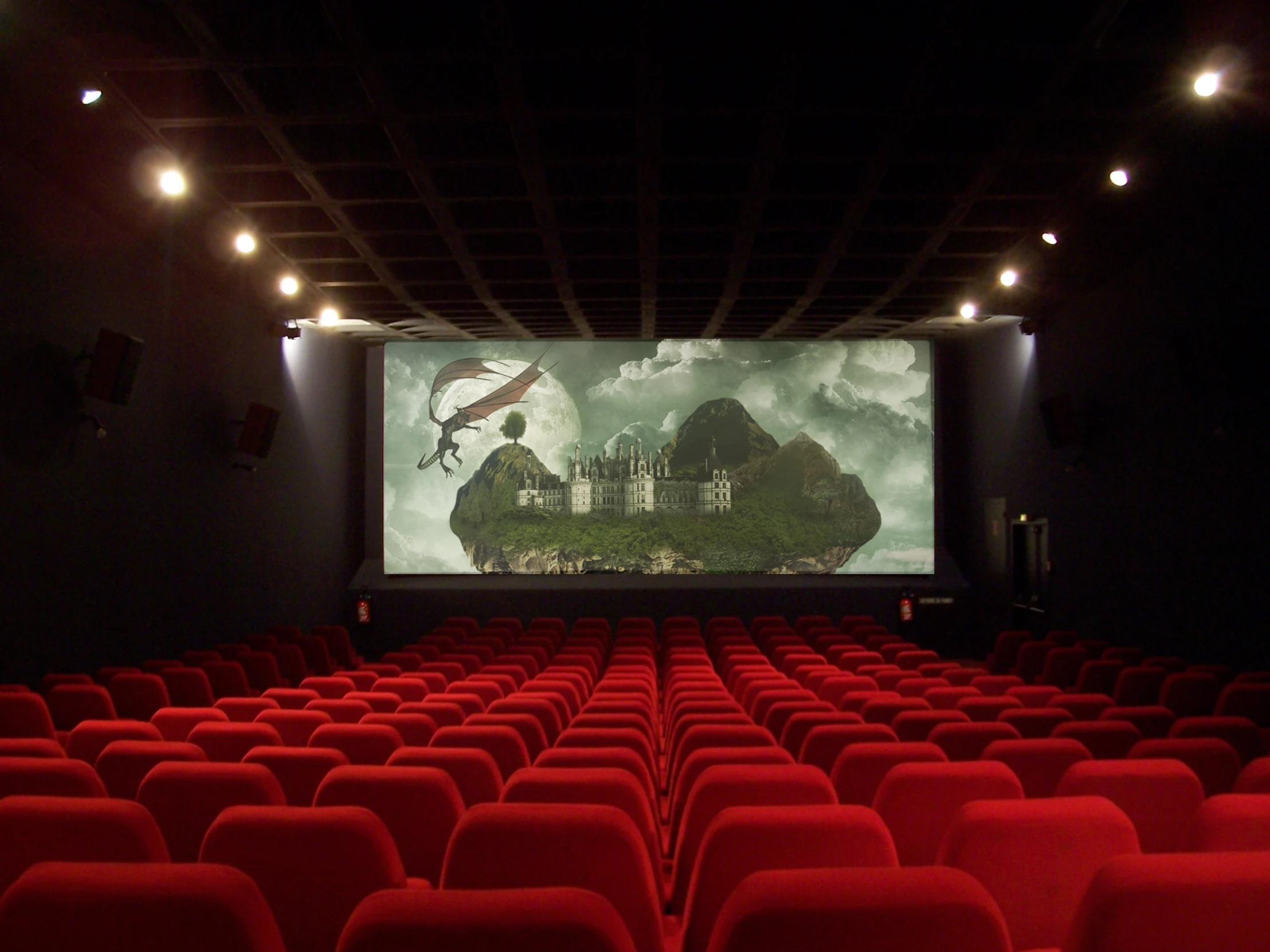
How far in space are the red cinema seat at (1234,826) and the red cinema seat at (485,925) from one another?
160 centimetres

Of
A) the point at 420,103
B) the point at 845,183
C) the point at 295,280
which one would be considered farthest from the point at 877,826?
the point at 295,280

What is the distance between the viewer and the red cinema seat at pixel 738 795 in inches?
108

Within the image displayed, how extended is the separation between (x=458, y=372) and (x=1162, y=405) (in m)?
9.98

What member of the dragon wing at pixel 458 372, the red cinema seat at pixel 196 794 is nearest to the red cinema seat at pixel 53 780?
the red cinema seat at pixel 196 794

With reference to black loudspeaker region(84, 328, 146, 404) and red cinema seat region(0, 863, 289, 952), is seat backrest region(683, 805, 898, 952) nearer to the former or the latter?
red cinema seat region(0, 863, 289, 952)

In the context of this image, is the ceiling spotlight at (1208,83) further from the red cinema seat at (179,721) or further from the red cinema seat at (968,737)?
the red cinema seat at (179,721)

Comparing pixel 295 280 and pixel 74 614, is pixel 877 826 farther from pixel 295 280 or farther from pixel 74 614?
pixel 295 280

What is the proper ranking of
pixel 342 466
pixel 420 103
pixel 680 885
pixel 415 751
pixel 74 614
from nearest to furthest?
pixel 680 885 → pixel 415 751 → pixel 420 103 → pixel 74 614 → pixel 342 466

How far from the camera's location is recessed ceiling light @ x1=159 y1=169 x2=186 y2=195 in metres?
8.14

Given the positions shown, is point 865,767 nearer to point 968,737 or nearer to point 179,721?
point 968,737

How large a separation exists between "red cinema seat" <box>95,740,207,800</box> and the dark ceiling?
4443 mm

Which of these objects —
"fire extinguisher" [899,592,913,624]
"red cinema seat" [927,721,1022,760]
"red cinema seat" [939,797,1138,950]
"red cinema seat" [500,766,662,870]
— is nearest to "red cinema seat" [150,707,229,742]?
"red cinema seat" [500,766,662,870]

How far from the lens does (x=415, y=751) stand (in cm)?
335

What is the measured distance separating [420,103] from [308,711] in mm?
4503
